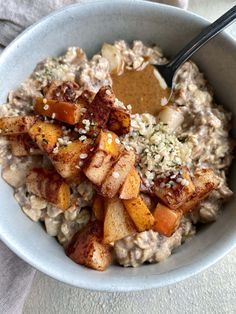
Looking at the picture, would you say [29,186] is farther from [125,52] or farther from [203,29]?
[203,29]

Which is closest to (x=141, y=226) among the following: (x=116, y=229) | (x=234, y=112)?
(x=116, y=229)

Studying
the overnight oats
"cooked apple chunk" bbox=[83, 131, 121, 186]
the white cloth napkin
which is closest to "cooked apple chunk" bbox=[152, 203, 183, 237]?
the overnight oats

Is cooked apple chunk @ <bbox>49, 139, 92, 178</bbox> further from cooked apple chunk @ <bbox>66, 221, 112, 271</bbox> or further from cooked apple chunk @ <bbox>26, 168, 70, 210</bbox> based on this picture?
cooked apple chunk @ <bbox>66, 221, 112, 271</bbox>

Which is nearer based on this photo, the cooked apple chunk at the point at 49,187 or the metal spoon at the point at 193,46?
the cooked apple chunk at the point at 49,187

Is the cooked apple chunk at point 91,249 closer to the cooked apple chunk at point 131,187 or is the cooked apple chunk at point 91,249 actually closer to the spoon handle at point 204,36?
the cooked apple chunk at point 131,187

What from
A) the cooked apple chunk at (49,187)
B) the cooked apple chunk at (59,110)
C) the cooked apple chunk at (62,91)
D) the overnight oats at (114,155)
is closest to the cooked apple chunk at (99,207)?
the overnight oats at (114,155)
